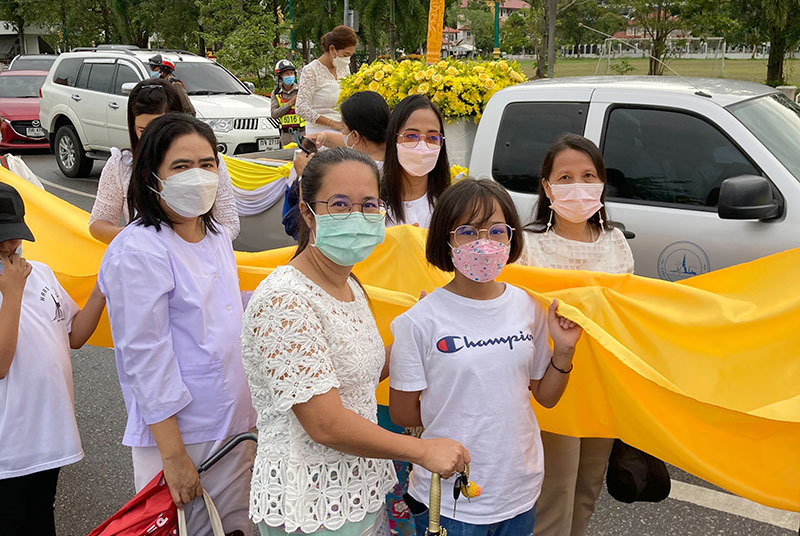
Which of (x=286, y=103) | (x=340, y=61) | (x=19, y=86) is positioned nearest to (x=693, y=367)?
(x=340, y=61)

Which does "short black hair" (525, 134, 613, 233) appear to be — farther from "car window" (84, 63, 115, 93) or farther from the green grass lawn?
"car window" (84, 63, 115, 93)

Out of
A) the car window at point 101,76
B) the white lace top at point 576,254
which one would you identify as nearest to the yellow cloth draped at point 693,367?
the white lace top at point 576,254

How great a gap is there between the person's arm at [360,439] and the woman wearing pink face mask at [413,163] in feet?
6.37

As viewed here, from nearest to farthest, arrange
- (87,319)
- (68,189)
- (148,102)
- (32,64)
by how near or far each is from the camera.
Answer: (87,319)
(148,102)
(68,189)
(32,64)

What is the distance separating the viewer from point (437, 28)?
8.91 metres

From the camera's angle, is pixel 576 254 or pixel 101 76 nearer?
pixel 576 254

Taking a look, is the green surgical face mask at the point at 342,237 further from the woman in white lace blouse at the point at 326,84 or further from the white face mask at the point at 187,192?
the woman in white lace blouse at the point at 326,84

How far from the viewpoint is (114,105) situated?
13.1 metres

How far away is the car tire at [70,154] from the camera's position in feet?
45.7

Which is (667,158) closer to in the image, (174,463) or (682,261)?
(682,261)

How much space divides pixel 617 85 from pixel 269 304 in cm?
383

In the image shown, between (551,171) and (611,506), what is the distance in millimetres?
1888

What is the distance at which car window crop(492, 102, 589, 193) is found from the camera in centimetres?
516

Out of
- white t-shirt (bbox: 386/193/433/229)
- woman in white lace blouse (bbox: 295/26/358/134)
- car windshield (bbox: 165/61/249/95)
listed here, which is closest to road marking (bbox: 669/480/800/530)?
white t-shirt (bbox: 386/193/433/229)
